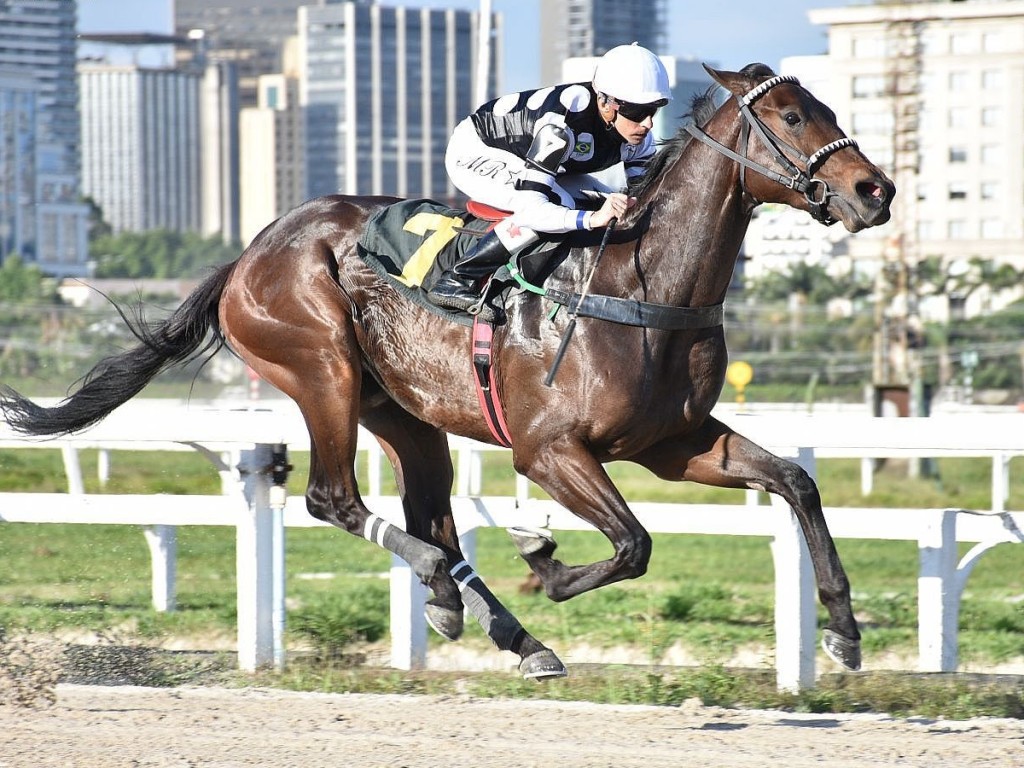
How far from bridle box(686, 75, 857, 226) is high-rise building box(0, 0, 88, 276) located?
64951mm

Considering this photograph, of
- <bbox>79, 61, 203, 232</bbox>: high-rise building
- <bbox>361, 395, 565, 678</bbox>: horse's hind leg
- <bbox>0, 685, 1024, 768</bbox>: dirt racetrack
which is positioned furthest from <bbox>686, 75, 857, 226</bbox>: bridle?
<bbox>79, 61, 203, 232</bbox>: high-rise building

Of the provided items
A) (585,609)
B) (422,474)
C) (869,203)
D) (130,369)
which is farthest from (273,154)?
(869,203)

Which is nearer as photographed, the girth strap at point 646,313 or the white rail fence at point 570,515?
the girth strap at point 646,313

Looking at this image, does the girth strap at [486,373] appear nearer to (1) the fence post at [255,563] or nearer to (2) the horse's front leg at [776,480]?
(2) the horse's front leg at [776,480]

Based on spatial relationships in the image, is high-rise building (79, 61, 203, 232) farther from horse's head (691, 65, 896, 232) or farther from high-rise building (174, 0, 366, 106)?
horse's head (691, 65, 896, 232)

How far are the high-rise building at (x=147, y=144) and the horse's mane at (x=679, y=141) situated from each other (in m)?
110

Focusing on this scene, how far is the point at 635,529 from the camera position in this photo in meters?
4.10

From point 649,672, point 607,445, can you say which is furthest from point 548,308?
point 649,672

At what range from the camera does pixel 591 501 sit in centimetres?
411

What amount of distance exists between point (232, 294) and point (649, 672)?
6.36 ft

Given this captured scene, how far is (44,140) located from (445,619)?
71.0 metres

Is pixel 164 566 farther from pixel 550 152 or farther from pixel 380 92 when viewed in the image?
pixel 380 92

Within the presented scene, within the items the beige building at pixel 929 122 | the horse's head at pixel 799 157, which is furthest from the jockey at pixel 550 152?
the beige building at pixel 929 122

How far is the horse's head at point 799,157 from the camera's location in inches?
149
